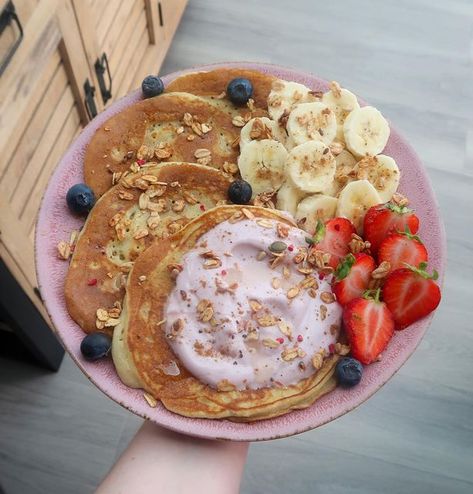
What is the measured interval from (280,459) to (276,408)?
958 mm

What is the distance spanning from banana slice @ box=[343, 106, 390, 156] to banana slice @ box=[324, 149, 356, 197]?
0.09 feet

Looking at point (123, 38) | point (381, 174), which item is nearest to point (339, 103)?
point (381, 174)

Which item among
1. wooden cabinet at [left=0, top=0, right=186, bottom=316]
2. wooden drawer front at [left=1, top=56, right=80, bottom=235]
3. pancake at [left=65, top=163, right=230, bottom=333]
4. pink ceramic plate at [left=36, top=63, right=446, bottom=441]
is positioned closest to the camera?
pink ceramic plate at [left=36, top=63, right=446, bottom=441]

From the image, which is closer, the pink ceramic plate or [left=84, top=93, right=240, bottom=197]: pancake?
the pink ceramic plate

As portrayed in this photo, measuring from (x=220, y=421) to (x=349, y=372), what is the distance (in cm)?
25

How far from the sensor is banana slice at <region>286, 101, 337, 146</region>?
A: 129 cm

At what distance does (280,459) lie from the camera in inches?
77.0

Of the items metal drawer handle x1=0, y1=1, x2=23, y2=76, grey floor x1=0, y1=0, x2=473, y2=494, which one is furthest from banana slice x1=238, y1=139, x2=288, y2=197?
grey floor x1=0, y1=0, x2=473, y2=494

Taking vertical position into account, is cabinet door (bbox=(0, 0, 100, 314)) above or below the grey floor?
above

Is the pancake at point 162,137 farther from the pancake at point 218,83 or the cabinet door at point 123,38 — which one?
the cabinet door at point 123,38

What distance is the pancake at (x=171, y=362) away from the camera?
42.9 inches

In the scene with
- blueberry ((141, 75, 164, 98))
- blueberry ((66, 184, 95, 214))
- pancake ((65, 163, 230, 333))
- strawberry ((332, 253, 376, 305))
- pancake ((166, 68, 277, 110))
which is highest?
blueberry ((141, 75, 164, 98))

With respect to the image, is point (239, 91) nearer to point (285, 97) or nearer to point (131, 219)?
point (285, 97)

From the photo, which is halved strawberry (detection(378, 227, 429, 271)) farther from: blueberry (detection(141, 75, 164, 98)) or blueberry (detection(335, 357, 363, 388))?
blueberry (detection(141, 75, 164, 98))
